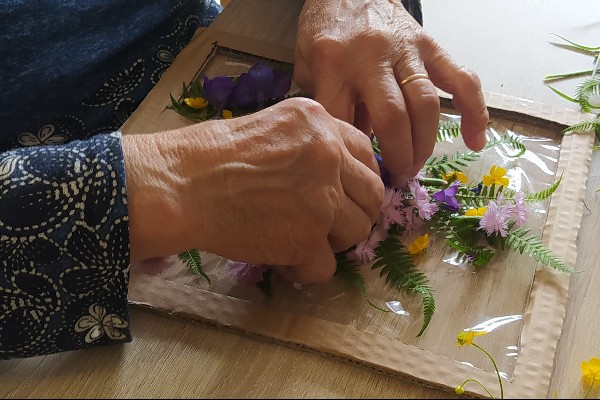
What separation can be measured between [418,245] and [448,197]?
0.07 metres

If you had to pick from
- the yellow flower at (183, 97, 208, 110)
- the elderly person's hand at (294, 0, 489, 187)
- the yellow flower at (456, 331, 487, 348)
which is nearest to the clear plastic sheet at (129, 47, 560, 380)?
the yellow flower at (456, 331, 487, 348)

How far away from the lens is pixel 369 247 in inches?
28.8

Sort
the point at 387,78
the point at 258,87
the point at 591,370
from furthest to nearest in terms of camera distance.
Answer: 1. the point at 258,87
2. the point at 387,78
3. the point at 591,370

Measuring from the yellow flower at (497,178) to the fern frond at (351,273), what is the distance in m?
0.19

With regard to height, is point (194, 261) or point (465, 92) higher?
point (465, 92)

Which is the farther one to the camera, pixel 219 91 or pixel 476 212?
pixel 219 91

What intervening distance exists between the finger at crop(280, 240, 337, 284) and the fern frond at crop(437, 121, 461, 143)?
0.25m

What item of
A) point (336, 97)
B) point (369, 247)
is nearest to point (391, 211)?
point (369, 247)

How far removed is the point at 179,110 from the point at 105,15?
0.17 m

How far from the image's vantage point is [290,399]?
363 mm

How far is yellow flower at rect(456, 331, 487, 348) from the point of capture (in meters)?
0.63

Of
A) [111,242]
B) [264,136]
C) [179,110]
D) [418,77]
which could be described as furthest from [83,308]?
[418,77]

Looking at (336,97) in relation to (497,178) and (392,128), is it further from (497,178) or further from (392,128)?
(497,178)

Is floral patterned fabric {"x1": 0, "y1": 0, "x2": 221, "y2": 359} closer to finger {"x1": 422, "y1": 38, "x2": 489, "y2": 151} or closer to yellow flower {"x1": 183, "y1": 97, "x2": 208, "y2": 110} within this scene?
yellow flower {"x1": 183, "y1": 97, "x2": 208, "y2": 110}
